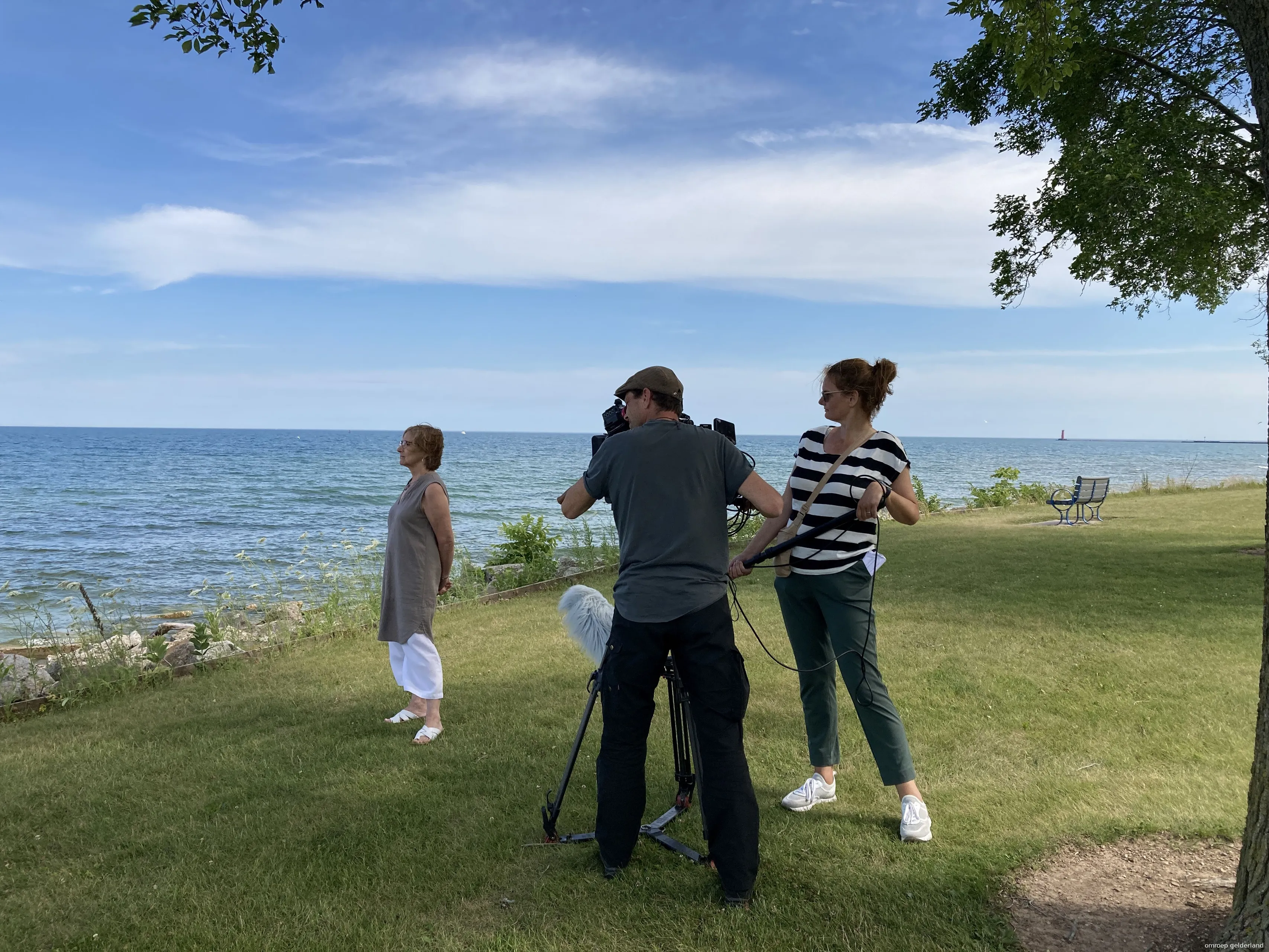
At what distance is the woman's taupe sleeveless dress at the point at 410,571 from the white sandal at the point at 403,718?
1.95ft

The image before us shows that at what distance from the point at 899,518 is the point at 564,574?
9.21 m

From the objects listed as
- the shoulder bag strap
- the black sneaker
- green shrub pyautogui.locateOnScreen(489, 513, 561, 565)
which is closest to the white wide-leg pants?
the black sneaker

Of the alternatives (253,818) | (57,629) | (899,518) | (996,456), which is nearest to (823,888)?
(899,518)

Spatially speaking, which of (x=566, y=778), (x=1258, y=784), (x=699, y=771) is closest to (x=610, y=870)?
(x=566, y=778)

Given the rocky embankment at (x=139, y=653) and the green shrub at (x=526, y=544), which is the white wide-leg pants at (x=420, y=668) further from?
the green shrub at (x=526, y=544)

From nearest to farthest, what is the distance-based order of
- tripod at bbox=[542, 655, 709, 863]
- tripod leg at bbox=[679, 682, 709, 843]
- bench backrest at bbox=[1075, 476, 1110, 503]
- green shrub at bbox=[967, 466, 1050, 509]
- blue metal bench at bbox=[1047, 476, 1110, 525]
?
tripod leg at bbox=[679, 682, 709, 843] → tripod at bbox=[542, 655, 709, 863] → blue metal bench at bbox=[1047, 476, 1110, 525] → bench backrest at bbox=[1075, 476, 1110, 503] → green shrub at bbox=[967, 466, 1050, 509]

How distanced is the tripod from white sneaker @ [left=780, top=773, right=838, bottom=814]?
49 cm

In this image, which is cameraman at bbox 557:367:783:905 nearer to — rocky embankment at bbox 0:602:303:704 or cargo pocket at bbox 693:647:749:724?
cargo pocket at bbox 693:647:749:724

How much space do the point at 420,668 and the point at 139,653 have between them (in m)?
4.36

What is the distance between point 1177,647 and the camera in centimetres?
721

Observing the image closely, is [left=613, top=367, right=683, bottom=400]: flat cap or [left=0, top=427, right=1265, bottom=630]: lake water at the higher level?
[left=613, top=367, right=683, bottom=400]: flat cap

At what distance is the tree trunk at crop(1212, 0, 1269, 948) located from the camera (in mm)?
2723

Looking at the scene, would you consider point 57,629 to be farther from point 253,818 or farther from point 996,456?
point 996,456

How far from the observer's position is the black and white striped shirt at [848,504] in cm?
385
